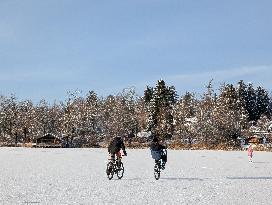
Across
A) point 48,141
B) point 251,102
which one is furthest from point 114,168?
point 251,102

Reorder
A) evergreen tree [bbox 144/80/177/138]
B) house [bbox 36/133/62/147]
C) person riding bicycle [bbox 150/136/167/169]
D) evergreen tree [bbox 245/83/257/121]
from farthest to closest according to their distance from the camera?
evergreen tree [bbox 245/83/257/121] < evergreen tree [bbox 144/80/177/138] < house [bbox 36/133/62/147] < person riding bicycle [bbox 150/136/167/169]

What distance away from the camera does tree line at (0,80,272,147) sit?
100m

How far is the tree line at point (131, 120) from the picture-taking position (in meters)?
100

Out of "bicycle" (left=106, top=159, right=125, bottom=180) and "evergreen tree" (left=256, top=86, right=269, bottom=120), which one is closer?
"bicycle" (left=106, top=159, right=125, bottom=180)

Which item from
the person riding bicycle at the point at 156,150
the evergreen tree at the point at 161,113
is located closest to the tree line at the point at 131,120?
the evergreen tree at the point at 161,113

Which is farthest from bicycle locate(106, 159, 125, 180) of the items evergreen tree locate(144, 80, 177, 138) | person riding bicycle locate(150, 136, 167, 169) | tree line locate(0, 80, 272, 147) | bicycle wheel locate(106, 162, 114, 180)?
evergreen tree locate(144, 80, 177, 138)

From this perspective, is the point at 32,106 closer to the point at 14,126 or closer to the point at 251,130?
the point at 14,126

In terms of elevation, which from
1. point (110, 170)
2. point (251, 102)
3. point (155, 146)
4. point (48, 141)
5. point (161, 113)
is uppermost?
point (251, 102)

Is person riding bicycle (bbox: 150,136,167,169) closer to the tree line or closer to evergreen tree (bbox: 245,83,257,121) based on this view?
the tree line

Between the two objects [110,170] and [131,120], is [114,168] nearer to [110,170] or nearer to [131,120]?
[110,170]

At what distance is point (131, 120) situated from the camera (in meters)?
119

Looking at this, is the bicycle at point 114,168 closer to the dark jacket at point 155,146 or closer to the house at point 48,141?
the dark jacket at point 155,146

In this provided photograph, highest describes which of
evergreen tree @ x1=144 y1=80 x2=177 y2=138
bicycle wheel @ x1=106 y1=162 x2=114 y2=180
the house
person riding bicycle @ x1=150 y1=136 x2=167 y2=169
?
evergreen tree @ x1=144 y1=80 x2=177 y2=138

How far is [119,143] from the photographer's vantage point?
2247 centimetres
